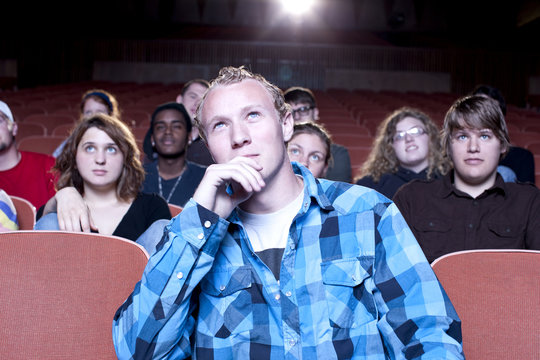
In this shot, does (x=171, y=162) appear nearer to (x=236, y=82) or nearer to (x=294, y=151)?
(x=294, y=151)

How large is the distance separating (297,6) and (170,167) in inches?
379

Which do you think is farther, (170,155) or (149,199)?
(170,155)

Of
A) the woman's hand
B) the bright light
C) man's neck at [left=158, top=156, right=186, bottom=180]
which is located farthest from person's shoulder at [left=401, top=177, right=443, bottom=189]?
the bright light

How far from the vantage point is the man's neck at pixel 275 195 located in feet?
3.16

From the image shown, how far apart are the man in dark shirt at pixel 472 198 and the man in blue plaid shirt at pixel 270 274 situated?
2.09ft

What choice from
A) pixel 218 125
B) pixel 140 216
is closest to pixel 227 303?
pixel 218 125

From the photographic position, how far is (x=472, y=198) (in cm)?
156

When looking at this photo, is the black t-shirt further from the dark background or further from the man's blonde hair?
the dark background

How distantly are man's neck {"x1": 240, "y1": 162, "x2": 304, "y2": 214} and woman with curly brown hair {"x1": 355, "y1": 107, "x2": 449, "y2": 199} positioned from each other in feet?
4.42

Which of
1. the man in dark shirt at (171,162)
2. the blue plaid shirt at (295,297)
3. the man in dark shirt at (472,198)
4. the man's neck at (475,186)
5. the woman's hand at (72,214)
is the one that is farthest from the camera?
the man in dark shirt at (171,162)

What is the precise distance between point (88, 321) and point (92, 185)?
0.75 metres

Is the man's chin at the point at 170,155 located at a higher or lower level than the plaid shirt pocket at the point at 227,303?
higher

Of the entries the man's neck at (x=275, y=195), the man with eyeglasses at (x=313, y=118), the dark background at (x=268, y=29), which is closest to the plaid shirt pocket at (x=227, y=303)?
the man's neck at (x=275, y=195)

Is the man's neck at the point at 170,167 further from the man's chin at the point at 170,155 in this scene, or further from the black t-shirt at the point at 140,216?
the black t-shirt at the point at 140,216
